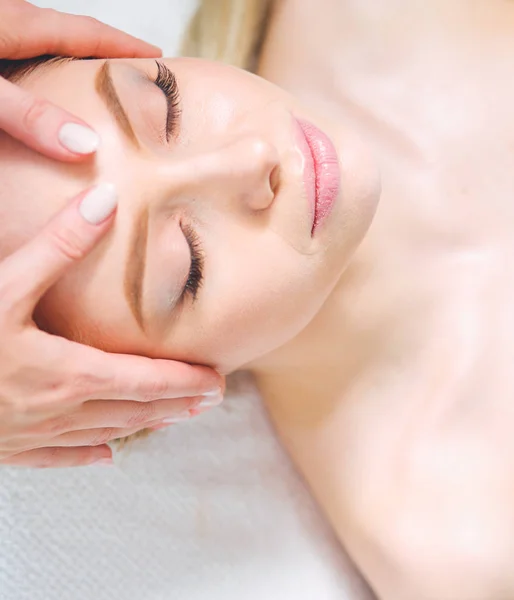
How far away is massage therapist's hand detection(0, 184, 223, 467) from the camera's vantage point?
0.71m

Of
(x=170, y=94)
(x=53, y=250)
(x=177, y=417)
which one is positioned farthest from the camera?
(x=177, y=417)

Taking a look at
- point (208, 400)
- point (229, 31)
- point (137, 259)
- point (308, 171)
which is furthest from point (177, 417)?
point (229, 31)

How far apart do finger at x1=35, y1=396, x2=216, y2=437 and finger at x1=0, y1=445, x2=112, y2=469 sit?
9 cm

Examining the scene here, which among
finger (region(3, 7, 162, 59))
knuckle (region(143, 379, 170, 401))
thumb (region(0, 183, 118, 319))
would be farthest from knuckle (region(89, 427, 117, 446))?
finger (region(3, 7, 162, 59))

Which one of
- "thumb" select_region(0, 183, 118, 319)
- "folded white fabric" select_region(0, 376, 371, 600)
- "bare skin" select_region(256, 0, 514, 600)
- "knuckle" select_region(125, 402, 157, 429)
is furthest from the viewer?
"folded white fabric" select_region(0, 376, 371, 600)

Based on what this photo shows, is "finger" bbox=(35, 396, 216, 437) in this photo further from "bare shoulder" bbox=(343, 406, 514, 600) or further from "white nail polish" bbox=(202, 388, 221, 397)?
"bare shoulder" bbox=(343, 406, 514, 600)

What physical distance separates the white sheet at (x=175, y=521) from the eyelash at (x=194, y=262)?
0.45 m

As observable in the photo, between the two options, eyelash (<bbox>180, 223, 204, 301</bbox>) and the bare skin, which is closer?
eyelash (<bbox>180, 223, 204, 301</bbox>)

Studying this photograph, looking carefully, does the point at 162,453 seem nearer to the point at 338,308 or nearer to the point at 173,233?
the point at 338,308

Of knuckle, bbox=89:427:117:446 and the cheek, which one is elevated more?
the cheek

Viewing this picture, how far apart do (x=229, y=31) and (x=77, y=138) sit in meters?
0.51

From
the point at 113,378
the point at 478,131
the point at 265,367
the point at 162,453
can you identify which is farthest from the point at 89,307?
the point at 478,131

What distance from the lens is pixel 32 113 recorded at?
73 centimetres

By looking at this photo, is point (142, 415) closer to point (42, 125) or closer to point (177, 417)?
point (177, 417)
